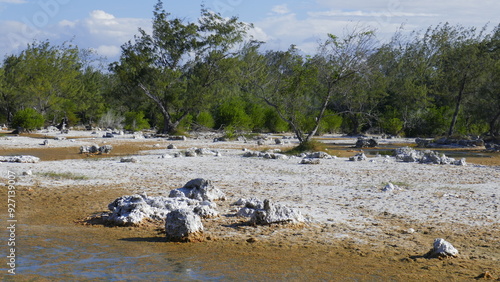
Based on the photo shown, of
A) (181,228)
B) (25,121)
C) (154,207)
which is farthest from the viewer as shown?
(25,121)

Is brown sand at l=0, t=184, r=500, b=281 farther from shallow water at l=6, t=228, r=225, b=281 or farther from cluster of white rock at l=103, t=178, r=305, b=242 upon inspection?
cluster of white rock at l=103, t=178, r=305, b=242

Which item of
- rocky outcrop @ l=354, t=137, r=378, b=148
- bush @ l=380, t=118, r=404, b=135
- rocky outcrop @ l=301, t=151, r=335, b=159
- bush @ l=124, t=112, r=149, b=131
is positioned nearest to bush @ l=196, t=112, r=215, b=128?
bush @ l=124, t=112, r=149, b=131

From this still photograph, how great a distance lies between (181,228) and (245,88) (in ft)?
74.8

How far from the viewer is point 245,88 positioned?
98.0ft

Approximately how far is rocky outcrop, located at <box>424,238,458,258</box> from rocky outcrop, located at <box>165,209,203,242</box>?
9.86ft

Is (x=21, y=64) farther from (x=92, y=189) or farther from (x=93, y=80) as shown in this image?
(x=92, y=189)

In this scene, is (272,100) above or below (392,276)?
above

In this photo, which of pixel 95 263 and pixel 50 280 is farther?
pixel 95 263

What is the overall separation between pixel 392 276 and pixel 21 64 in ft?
165

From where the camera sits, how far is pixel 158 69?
1459 inches

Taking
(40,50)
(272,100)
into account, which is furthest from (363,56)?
(40,50)

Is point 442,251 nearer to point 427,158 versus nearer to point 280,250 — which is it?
point 280,250

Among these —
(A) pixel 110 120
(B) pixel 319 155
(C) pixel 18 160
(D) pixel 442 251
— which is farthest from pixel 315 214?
(A) pixel 110 120

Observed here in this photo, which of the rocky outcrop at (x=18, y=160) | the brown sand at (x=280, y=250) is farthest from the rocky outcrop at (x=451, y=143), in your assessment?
the brown sand at (x=280, y=250)
